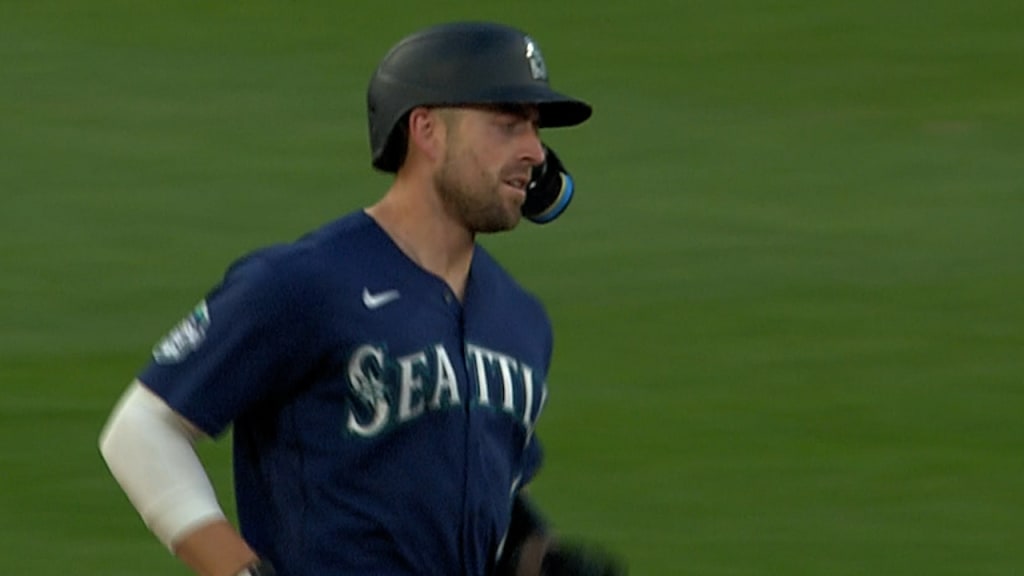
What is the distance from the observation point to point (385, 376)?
186 inches

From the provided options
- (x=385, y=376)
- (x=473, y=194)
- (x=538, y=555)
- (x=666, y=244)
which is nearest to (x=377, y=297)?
(x=385, y=376)

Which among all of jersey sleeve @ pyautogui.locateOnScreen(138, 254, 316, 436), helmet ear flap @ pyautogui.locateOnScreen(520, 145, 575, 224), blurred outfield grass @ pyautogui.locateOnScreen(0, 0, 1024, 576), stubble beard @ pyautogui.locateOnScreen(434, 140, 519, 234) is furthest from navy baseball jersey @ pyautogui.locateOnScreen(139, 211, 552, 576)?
blurred outfield grass @ pyautogui.locateOnScreen(0, 0, 1024, 576)

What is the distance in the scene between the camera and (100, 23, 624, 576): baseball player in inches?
183

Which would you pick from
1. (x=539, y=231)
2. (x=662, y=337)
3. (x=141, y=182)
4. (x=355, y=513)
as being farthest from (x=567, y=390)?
(x=355, y=513)

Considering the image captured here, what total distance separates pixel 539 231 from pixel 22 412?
3.24m

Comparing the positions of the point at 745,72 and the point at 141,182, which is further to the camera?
the point at 745,72

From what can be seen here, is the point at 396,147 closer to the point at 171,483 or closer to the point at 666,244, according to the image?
the point at 171,483

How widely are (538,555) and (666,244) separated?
7.19 meters

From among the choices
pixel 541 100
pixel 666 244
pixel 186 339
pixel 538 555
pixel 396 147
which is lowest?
pixel 666 244

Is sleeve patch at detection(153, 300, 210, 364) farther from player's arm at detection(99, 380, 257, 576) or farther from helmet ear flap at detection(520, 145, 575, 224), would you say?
helmet ear flap at detection(520, 145, 575, 224)

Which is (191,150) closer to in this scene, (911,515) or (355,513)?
(911,515)

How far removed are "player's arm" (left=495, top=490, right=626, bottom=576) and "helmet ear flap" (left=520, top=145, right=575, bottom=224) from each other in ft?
1.74

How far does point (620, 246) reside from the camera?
1214 cm

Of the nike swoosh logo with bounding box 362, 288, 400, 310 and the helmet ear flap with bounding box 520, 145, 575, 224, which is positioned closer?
the nike swoosh logo with bounding box 362, 288, 400, 310
